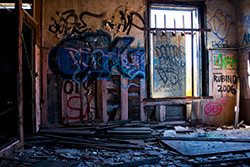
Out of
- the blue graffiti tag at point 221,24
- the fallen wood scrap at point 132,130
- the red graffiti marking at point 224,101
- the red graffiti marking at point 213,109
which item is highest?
the blue graffiti tag at point 221,24

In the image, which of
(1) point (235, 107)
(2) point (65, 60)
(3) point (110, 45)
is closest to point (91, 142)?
(2) point (65, 60)

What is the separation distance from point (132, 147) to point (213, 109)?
3799mm

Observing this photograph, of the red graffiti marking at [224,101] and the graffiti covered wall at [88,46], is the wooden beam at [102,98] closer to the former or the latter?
the graffiti covered wall at [88,46]

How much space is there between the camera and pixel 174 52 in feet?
22.8

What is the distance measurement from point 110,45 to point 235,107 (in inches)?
191

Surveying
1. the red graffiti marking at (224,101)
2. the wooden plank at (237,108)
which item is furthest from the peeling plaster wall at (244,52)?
the red graffiti marking at (224,101)

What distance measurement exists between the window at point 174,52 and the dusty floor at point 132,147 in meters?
1.45

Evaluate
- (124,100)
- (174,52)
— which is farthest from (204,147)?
(174,52)

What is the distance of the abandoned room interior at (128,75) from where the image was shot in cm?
548

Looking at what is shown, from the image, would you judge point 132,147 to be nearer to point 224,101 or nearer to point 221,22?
point 224,101

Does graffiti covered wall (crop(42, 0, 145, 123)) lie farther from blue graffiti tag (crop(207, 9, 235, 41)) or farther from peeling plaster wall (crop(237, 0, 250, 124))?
peeling plaster wall (crop(237, 0, 250, 124))

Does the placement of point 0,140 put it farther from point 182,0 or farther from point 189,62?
point 182,0

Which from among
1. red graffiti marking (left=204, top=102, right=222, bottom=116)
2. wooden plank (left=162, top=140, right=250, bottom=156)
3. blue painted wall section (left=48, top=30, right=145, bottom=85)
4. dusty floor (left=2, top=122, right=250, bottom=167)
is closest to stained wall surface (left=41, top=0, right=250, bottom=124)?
red graffiti marking (left=204, top=102, right=222, bottom=116)

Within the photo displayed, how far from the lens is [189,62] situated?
7.12 meters
